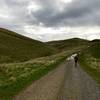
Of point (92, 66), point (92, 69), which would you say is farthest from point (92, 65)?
point (92, 69)

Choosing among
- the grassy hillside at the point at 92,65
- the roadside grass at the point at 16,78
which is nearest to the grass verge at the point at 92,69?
the grassy hillside at the point at 92,65

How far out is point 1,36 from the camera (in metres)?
177

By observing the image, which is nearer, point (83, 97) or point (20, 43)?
point (83, 97)

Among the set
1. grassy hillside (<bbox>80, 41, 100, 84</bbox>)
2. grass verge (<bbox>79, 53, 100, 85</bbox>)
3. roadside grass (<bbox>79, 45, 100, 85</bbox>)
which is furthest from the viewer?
grassy hillside (<bbox>80, 41, 100, 84</bbox>)

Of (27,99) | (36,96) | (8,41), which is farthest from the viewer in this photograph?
(8,41)

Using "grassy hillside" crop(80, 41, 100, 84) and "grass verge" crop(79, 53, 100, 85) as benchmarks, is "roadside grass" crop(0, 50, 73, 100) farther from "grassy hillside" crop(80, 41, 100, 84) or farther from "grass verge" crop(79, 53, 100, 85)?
"grassy hillside" crop(80, 41, 100, 84)

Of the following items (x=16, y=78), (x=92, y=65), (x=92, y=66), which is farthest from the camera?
(x=92, y=65)

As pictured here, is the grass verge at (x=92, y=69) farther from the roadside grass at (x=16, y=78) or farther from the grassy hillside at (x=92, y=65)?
the roadside grass at (x=16, y=78)

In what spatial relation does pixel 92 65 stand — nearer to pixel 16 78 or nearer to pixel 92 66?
pixel 92 66

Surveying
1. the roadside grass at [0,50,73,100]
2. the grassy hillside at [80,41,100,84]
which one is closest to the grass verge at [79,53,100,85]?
the grassy hillside at [80,41,100,84]

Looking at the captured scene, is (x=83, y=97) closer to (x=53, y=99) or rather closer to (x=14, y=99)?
(x=53, y=99)

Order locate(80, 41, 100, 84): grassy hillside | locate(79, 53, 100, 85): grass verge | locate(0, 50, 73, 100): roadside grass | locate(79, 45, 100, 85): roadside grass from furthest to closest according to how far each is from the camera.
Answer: locate(80, 41, 100, 84): grassy hillside, locate(79, 45, 100, 85): roadside grass, locate(79, 53, 100, 85): grass verge, locate(0, 50, 73, 100): roadside grass

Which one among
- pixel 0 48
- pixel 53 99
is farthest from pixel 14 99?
pixel 0 48

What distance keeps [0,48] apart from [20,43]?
113 ft
